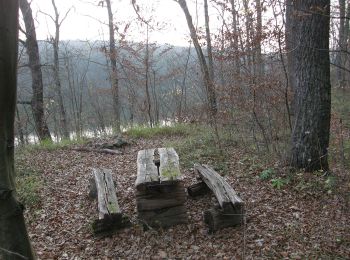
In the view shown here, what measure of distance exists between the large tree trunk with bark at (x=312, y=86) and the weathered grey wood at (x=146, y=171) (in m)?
2.56

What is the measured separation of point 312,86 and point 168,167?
108 inches

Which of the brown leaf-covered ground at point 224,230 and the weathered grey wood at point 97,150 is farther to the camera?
the weathered grey wood at point 97,150

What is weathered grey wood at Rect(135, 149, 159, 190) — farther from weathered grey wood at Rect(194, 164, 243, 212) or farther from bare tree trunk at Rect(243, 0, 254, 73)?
bare tree trunk at Rect(243, 0, 254, 73)

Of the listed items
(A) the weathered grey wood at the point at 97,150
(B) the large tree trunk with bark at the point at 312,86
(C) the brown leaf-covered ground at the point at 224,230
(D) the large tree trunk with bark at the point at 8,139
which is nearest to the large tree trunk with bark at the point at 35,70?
(A) the weathered grey wood at the point at 97,150

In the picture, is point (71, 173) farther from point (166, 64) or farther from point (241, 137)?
A: point (166, 64)

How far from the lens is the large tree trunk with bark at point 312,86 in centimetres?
539

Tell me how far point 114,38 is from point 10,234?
14.9 m

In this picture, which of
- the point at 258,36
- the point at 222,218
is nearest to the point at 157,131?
the point at 258,36

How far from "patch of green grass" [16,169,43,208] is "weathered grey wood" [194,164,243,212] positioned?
2736mm

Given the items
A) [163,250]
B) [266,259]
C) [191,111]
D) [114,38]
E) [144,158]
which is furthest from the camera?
[114,38]

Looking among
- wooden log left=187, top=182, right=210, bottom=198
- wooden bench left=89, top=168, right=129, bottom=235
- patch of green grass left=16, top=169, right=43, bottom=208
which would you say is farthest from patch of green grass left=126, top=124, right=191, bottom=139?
wooden bench left=89, top=168, right=129, bottom=235

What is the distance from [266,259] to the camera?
3.67 metres

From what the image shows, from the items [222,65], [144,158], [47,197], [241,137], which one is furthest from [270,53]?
[47,197]

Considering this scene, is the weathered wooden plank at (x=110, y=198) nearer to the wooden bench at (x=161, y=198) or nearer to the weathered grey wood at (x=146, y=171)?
the wooden bench at (x=161, y=198)
